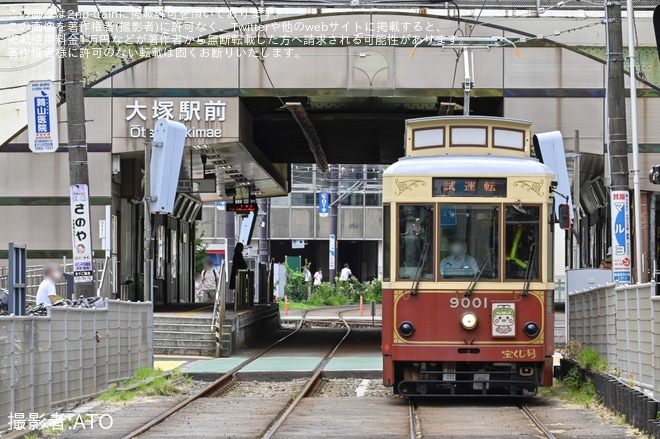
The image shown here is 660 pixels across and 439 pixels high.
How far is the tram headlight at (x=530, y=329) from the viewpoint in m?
14.2

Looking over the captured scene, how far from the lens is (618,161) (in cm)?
1688

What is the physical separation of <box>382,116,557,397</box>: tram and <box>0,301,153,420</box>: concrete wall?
3834 millimetres

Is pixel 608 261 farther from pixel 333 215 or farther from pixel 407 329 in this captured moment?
pixel 333 215

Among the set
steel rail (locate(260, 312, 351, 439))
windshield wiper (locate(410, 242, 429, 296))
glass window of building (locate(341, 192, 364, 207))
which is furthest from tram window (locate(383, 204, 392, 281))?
glass window of building (locate(341, 192, 364, 207))

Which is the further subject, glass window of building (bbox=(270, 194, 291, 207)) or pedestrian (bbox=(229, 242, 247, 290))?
glass window of building (bbox=(270, 194, 291, 207))

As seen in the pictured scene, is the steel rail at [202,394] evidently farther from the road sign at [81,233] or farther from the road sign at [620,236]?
the road sign at [620,236]

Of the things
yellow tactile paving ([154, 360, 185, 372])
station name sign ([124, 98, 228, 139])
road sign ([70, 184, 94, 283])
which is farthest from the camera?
station name sign ([124, 98, 228, 139])

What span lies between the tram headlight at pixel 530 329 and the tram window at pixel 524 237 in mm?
569

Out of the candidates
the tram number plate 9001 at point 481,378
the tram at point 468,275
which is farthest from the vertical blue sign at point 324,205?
the tram number plate 9001 at point 481,378

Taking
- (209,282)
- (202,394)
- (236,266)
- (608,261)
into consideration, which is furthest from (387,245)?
(209,282)

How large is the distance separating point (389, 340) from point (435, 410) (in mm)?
993

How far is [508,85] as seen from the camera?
2455 centimetres

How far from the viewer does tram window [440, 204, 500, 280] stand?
1418 centimetres

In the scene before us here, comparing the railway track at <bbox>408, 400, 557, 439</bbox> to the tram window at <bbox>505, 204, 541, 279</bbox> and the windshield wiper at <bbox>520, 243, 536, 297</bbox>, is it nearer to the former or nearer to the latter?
the windshield wiper at <bbox>520, 243, 536, 297</bbox>
